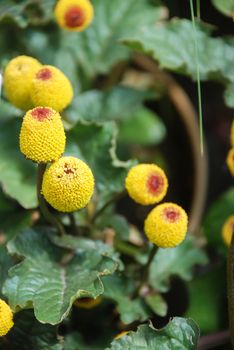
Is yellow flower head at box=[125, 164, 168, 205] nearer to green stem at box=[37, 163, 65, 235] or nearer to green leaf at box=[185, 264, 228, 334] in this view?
green stem at box=[37, 163, 65, 235]

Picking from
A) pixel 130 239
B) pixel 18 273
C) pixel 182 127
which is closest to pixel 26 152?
pixel 18 273

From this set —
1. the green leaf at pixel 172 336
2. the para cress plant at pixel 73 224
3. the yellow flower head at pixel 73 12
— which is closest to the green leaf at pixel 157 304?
the para cress plant at pixel 73 224

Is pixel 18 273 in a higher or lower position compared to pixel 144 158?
higher

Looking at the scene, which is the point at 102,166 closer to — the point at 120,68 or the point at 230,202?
the point at 230,202

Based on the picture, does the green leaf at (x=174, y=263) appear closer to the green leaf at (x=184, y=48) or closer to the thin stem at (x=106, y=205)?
the thin stem at (x=106, y=205)

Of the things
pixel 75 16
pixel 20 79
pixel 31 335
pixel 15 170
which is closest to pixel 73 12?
pixel 75 16

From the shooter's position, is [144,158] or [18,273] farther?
[144,158]

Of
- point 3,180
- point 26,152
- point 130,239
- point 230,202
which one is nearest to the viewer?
point 26,152
